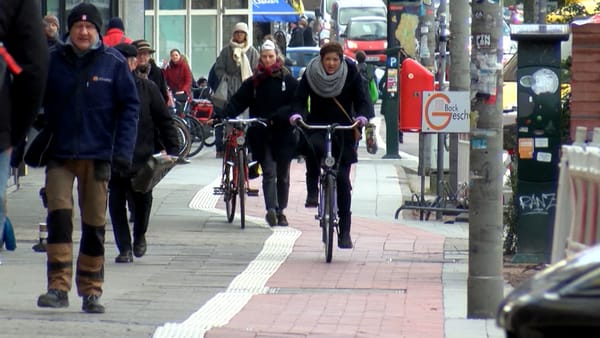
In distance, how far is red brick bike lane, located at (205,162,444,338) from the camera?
843 cm

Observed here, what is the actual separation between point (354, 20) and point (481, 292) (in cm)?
4149

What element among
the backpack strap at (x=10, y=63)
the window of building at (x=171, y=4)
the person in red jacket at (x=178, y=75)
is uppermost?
the window of building at (x=171, y=4)

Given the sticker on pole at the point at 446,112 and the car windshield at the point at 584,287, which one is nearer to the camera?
the car windshield at the point at 584,287

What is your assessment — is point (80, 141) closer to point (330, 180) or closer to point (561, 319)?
point (330, 180)

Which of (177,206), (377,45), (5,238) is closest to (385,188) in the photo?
(177,206)

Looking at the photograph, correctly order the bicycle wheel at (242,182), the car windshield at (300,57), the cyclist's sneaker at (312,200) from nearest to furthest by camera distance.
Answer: the cyclist's sneaker at (312,200) < the bicycle wheel at (242,182) < the car windshield at (300,57)

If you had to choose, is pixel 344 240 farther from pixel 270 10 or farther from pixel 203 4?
pixel 270 10

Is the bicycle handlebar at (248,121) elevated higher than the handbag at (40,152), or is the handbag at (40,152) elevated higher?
the handbag at (40,152)

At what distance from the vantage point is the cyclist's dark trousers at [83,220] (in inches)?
336

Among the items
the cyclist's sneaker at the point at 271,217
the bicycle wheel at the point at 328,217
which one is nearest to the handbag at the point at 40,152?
the bicycle wheel at the point at 328,217

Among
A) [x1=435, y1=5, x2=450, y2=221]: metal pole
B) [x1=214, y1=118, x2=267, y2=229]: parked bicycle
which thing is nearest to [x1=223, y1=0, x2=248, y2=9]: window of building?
[x1=435, y1=5, x2=450, y2=221]: metal pole

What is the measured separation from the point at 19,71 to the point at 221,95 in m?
12.6

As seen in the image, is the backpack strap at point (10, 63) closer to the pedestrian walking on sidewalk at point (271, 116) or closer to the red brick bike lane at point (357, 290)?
the red brick bike lane at point (357, 290)

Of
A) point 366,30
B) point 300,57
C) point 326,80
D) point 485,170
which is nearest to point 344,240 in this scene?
point 326,80
